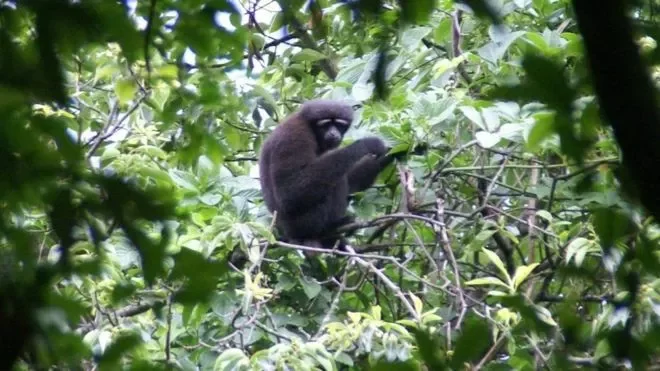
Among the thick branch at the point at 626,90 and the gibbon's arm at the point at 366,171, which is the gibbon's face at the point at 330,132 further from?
the thick branch at the point at 626,90

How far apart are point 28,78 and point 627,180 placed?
1.59 feet

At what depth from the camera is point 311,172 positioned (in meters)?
5.61

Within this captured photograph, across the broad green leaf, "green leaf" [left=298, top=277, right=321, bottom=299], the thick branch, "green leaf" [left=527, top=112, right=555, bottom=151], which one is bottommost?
"green leaf" [left=298, top=277, right=321, bottom=299]

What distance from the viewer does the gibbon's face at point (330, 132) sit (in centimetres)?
577

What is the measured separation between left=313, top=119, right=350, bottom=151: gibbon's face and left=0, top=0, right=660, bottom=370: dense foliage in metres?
0.40

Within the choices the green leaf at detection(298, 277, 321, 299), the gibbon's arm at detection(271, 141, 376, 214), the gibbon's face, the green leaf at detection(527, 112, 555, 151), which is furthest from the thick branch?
the gibbon's face

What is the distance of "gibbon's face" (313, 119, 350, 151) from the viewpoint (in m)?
5.77

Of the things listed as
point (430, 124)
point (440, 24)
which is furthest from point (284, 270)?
point (440, 24)

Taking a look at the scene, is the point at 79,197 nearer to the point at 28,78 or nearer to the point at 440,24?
the point at 28,78

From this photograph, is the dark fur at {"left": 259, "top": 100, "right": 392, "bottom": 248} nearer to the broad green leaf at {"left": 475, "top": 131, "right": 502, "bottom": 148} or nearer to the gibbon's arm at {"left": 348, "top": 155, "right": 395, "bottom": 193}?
the gibbon's arm at {"left": 348, "top": 155, "right": 395, "bottom": 193}

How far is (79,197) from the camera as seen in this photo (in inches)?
35.9

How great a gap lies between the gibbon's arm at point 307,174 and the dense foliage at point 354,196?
0.36 metres

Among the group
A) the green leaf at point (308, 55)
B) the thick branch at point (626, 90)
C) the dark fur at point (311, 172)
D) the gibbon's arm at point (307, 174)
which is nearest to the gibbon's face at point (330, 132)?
the dark fur at point (311, 172)

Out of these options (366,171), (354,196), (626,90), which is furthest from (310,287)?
(626,90)
